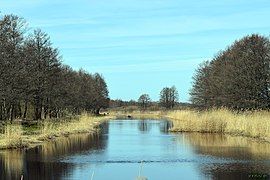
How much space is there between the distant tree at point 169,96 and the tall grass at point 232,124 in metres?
80.1

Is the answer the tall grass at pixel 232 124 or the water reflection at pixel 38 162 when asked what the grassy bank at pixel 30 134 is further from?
the tall grass at pixel 232 124

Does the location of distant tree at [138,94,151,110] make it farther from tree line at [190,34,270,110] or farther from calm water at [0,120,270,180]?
calm water at [0,120,270,180]

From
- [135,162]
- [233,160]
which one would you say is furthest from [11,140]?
[233,160]

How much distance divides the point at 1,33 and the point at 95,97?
51.4 meters

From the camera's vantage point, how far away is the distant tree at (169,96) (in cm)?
12219

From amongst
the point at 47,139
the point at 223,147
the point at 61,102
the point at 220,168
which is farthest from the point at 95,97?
the point at 220,168

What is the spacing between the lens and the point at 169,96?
402ft

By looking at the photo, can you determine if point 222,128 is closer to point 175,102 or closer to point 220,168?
point 220,168

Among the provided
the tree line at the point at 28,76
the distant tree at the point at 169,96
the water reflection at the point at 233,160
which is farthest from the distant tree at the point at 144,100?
the water reflection at the point at 233,160

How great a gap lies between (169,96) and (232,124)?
3391 inches

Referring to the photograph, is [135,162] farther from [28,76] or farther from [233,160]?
[28,76]

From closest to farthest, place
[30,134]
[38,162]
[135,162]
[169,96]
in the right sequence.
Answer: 1. [38,162]
2. [135,162]
3. [30,134]
4. [169,96]

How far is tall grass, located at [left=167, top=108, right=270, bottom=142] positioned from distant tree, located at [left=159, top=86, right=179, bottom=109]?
80079 millimetres

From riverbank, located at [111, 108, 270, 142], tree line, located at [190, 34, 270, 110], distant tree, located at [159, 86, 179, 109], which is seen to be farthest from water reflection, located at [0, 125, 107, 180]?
distant tree, located at [159, 86, 179, 109]
